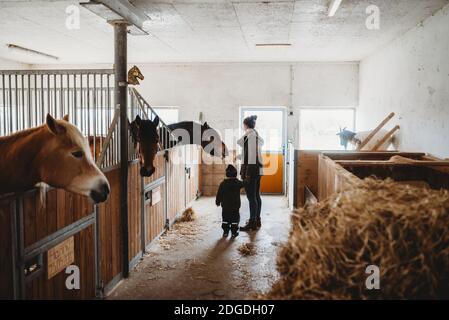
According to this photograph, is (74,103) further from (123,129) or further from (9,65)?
(9,65)

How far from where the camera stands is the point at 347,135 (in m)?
6.86

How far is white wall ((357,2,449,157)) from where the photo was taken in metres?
4.35

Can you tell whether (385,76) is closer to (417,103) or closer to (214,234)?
(417,103)

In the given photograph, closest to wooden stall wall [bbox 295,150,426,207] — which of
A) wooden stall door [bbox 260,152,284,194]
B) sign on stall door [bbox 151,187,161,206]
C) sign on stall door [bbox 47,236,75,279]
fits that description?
sign on stall door [bbox 151,187,161,206]

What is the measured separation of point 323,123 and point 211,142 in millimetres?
3304

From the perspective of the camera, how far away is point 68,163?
221 centimetres

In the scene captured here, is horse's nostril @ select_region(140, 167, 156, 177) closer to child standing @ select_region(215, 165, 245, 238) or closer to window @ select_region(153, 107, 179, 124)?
child standing @ select_region(215, 165, 245, 238)

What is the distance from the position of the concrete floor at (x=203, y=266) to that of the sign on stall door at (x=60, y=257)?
831mm

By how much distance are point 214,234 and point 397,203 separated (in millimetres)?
3715

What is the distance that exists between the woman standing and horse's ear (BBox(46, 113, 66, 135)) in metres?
3.18

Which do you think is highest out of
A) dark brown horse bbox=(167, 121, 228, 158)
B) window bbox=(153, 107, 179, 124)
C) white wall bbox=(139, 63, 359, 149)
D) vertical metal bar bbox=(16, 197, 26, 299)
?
white wall bbox=(139, 63, 359, 149)

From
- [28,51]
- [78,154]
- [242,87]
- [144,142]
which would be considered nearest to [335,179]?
[78,154]
